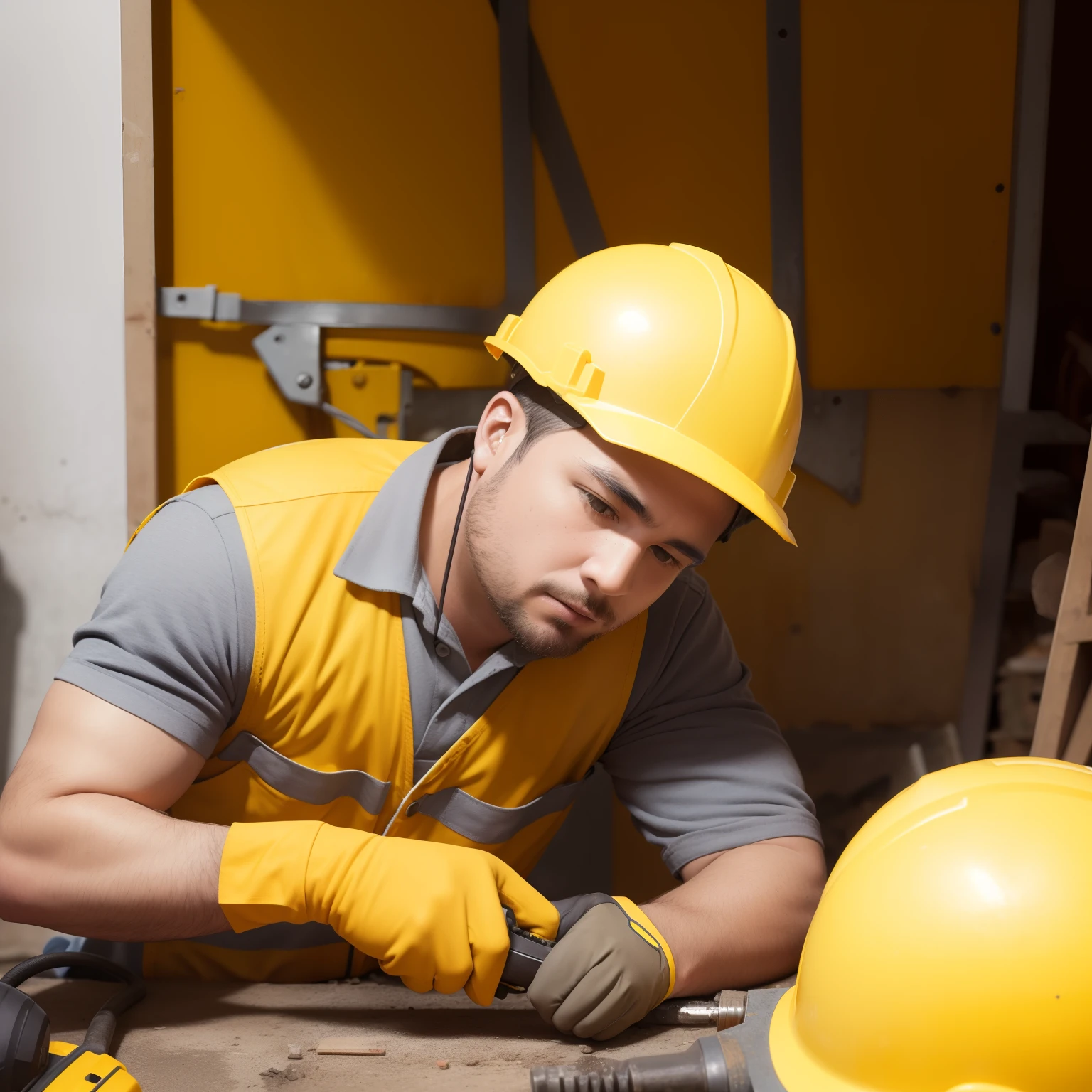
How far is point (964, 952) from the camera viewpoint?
84 cm

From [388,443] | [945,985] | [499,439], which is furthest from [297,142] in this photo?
[945,985]

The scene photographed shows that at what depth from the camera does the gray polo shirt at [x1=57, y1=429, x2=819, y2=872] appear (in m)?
1.21

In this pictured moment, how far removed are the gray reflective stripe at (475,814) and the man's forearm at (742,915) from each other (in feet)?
0.75

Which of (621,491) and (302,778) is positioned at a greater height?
(621,491)

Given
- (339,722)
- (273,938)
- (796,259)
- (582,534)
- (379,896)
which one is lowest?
(273,938)

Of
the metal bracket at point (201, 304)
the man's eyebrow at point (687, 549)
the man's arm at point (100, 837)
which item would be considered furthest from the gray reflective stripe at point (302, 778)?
the metal bracket at point (201, 304)

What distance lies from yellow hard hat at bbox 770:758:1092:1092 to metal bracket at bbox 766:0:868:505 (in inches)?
52.7

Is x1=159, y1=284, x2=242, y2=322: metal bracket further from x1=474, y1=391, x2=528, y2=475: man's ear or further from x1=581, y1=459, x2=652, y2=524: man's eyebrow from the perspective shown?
x1=581, y1=459, x2=652, y2=524: man's eyebrow

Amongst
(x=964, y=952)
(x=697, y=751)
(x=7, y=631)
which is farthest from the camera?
(x=7, y=631)

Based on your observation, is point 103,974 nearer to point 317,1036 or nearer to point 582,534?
point 317,1036

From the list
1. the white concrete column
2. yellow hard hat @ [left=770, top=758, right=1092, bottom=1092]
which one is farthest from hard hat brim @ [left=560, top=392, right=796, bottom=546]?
the white concrete column

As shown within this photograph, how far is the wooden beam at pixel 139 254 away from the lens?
70.0 inches

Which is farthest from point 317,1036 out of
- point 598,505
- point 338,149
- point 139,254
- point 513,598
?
point 338,149

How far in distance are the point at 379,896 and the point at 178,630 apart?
38cm
